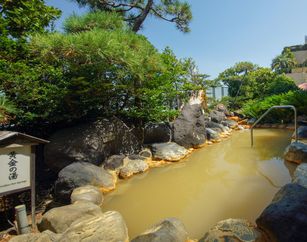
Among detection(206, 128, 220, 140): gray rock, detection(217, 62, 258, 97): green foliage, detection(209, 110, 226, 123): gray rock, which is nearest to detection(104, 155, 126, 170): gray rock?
detection(206, 128, 220, 140): gray rock

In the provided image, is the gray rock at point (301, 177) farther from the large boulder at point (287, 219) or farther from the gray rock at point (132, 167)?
the gray rock at point (132, 167)

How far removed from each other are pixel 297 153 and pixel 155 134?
11.0 feet

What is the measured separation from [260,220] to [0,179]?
2.83 metres

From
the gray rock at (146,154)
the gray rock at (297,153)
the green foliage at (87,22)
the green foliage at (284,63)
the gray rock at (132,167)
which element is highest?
the green foliage at (284,63)

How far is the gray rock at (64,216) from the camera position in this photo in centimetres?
276

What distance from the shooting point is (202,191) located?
377cm

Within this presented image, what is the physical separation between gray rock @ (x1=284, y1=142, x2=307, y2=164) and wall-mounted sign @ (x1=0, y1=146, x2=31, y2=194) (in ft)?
14.1

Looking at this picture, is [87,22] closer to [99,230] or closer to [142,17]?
[142,17]

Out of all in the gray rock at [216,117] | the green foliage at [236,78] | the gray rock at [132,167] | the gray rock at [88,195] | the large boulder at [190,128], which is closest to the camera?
the gray rock at [88,195]

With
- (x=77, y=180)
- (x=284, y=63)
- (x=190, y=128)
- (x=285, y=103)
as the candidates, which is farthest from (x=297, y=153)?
(x=284, y=63)

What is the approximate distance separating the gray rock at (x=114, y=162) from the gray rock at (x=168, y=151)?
967mm

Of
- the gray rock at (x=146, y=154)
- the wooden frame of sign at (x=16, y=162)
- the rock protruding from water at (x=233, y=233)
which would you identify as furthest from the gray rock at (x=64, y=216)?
the gray rock at (x=146, y=154)

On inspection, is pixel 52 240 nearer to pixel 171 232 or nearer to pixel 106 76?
pixel 171 232

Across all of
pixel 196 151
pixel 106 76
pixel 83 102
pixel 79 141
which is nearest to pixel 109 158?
pixel 79 141
